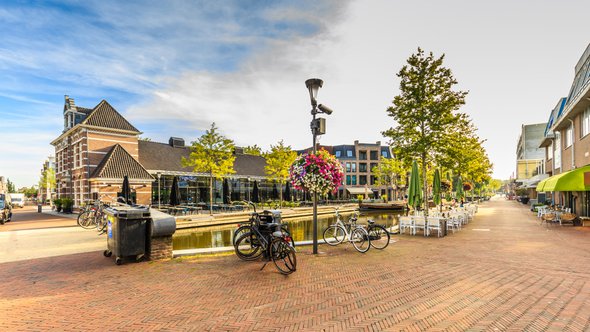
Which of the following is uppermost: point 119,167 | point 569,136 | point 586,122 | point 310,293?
point 586,122

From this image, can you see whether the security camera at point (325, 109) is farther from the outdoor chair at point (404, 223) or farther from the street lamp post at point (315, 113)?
the outdoor chair at point (404, 223)

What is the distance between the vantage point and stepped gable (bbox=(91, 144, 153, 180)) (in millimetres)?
24831

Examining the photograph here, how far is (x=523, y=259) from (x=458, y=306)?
15.6 ft

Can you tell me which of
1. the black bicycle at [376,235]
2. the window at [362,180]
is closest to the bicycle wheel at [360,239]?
the black bicycle at [376,235]

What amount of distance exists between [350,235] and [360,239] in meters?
0.53

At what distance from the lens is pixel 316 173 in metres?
9.12

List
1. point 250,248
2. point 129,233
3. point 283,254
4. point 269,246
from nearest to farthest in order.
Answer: point 283,254, point 269,246, point 129,233, point 250,248

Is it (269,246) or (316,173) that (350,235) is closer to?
(316,173)

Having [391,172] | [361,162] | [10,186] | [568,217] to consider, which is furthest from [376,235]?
[10,186]

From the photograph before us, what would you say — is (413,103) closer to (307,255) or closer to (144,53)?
(307,255)

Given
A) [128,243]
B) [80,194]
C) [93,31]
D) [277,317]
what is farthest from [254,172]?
[277,317]

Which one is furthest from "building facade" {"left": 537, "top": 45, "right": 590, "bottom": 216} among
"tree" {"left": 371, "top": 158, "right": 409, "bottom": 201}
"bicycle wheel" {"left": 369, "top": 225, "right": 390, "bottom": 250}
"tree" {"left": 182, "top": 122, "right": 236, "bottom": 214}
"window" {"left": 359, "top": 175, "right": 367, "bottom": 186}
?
"window" {"left": 359, "top": 175, "right": 367, "bottom": 186}

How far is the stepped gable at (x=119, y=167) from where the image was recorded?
24831mm

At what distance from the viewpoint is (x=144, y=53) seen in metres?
12.2
